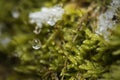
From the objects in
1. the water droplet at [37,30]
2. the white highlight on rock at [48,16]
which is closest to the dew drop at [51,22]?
the white highlight on rock at [48,16]

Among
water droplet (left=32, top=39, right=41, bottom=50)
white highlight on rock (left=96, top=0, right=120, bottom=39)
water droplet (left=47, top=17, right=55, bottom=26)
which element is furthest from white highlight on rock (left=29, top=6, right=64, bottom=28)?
white highlight on rock (left=96, top=0, right=120, bottom=39)

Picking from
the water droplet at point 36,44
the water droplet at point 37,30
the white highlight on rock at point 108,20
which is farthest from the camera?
the water droplet at point 37,30

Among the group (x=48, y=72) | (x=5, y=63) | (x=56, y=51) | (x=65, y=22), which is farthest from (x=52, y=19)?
(x=5, y=63)

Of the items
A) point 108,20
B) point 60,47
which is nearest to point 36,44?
point 60,47

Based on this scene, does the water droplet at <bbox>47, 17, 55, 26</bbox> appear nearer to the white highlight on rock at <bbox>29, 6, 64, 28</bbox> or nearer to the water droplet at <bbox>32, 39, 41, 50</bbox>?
the white highlight on rock at <bbox>29, 6, 64, 28</bbox>

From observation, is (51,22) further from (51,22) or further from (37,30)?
(37,30)

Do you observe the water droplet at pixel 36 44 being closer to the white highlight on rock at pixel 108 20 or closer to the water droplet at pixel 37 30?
the water droplet at pixel 37 30
